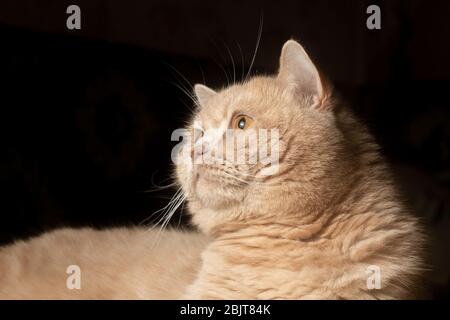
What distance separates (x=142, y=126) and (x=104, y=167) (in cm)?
19

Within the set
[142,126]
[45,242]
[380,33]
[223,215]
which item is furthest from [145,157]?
[380,33]

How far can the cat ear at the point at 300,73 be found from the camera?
3.76ft

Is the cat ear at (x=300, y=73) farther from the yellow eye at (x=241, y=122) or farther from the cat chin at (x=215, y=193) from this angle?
the cat chin at (x=215, y=193)

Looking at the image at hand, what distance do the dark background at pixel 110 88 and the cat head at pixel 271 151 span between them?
57 centimetres

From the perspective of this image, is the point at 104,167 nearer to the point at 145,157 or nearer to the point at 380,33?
the point at 145,157

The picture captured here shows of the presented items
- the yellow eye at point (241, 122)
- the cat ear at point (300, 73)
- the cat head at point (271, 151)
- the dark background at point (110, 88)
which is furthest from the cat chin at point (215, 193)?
the dark background at point (110, 88)

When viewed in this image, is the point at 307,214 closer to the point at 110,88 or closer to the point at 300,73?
the point at 300,73

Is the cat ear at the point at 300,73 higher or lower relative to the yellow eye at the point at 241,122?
higher

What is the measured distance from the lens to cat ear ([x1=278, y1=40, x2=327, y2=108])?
115 centimetres

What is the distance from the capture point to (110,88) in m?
1.92

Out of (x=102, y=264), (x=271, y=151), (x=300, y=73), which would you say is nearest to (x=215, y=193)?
(x=271, y=151)

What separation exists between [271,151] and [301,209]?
129mm

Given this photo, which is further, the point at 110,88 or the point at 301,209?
the point at 110,88

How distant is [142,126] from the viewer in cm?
196
